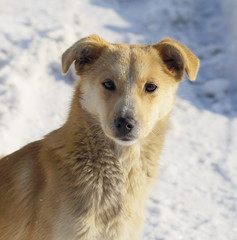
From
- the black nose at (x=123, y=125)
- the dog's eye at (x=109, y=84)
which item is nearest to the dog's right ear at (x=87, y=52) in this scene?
the dog's eye at (x=109, y=84)

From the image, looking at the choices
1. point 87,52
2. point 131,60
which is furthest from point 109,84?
point 87,52

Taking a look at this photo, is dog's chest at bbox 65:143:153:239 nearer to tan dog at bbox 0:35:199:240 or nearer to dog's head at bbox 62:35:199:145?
tan dog at bbox 0:35:199:240

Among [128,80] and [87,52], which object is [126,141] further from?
[87,52]

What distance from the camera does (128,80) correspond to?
3225mm

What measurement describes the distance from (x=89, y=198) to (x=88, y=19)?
5.27 meters

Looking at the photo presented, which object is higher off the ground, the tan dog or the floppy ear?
the floppy ear

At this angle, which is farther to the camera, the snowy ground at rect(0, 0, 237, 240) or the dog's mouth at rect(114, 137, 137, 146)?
the snowy ground at rect(0, 0, 237, 240)

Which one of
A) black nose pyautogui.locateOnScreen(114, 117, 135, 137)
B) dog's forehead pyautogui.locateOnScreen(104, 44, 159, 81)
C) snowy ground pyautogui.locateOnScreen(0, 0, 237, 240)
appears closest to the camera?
black nose pyautogui.locateOnScreen(114, 117, 135, 137)

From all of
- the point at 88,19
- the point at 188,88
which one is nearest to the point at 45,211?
the point at 188,88

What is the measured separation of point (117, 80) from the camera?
3227mm

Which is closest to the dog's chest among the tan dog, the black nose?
the tan dog

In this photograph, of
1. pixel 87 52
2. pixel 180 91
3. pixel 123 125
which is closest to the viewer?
pixel 123 125

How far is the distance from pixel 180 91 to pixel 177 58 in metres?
3.54

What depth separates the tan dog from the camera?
309cm
